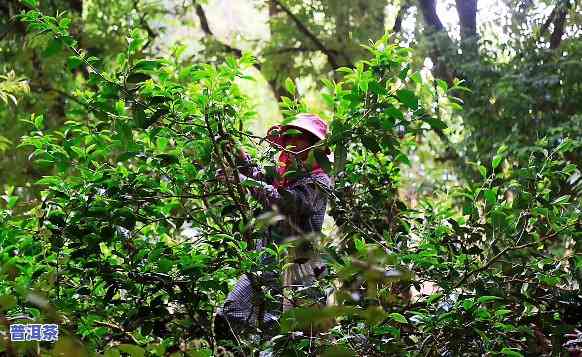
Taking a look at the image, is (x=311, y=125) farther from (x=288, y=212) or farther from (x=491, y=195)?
(x=491, y=195)

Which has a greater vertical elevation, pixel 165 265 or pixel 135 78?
pixel 135 78

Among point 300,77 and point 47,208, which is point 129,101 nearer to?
point 47,208

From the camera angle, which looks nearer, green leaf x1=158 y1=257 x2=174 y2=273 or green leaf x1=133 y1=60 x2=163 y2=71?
green leaf x1=133 y1=60 x2=163 y2=71

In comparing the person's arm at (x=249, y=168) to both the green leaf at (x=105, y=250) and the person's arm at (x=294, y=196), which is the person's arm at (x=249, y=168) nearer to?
the person's arm at (x=294, y=196)

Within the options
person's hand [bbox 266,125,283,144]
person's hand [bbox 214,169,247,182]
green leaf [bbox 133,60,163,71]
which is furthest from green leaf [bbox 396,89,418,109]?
green leaf [bbox 133,60,163,71]

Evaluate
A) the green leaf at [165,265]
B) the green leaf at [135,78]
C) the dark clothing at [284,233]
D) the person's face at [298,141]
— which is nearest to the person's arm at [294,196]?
the dark clothing at [284,233]

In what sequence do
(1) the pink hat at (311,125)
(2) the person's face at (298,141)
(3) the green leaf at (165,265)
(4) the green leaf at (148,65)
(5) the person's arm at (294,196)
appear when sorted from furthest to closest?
(2) the person's face at (298,141), (1) the pink hat at (311,125), (5) the person's arm at (294,196), (3) the green leaf at (165,265), (4) the green leaf at (148,65)

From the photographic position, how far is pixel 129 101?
1.66 m

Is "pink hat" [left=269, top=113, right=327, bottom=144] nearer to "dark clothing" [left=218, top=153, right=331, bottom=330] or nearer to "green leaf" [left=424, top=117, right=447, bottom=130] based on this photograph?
"dark clothing" [left=218, top=153, right=331, bottom=330]

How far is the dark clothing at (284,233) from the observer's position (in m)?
1.82

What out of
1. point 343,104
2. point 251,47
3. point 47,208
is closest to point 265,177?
point 343,104

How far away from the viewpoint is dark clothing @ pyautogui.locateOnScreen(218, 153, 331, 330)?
71.5 inches

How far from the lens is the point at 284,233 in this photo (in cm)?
210

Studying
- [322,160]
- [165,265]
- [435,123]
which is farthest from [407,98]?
[165,265]
